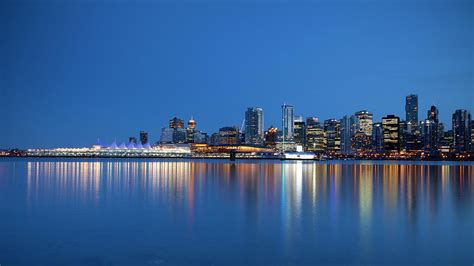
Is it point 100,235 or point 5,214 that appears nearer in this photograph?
point 100,235

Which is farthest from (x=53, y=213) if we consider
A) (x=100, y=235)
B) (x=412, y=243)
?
(x=412, y=243)

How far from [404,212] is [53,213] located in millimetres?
16281

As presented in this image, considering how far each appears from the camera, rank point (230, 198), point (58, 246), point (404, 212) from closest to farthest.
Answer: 1. point (58, 246)
2. point (404, 212)
3. point (230, 198)

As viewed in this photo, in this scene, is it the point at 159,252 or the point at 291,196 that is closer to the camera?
the point at 159,252

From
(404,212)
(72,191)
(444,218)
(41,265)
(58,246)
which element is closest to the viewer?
(41,265)

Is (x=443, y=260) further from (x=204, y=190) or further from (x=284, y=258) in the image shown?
(x=204, y=190)

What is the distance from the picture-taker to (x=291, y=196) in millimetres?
31609

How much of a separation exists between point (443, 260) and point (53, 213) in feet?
54.3

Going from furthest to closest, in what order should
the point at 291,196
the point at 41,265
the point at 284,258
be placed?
the point at 291,196 → the point at 284,258 → the point at 41,265

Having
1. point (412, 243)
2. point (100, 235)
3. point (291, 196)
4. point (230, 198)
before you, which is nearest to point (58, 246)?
point (100, 235)

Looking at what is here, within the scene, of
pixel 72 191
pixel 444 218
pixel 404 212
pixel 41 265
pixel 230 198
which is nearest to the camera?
pixel 41 265

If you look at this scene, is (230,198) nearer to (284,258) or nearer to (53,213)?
(53,213)

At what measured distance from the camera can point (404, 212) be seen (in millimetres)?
23844

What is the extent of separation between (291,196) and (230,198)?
429 cm
